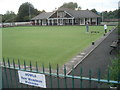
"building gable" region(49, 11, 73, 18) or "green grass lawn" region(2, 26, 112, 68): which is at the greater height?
"building gable" region(49, 11, 73, 18)

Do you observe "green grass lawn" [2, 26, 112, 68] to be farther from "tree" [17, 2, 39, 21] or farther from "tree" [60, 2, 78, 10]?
"tree" [60, 2, 78, 10]

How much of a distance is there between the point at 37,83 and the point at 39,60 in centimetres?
554

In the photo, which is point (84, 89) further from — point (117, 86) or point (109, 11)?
point (109, 11)

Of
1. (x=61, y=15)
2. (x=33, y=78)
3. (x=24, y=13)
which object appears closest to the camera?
(x=33, y=78)

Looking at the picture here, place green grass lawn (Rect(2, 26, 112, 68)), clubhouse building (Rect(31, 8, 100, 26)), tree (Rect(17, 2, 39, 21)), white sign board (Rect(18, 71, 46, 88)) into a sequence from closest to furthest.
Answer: white sign board (Rect(18, 71, 46, 88)) → green grass lawn (Rect(2, 26, 112, 68)) → clubhouse building (Rect(31, 8, 100, 26)) → tree (Rect(17, 2, 39, 21))

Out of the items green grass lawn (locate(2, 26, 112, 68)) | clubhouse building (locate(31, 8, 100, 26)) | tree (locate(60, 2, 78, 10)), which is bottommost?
green grass lawn (locate(2, 26, 112, 68))

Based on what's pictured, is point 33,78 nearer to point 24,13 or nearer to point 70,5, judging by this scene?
point 24,13

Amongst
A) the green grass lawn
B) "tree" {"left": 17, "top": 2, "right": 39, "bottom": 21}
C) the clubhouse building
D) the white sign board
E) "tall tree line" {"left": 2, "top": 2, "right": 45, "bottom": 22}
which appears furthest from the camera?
"tree" {"left": 17, "top": 2, "right": 39, "bottom": 21}

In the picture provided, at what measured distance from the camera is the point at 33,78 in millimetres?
3721

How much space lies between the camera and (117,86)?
396 centimetres

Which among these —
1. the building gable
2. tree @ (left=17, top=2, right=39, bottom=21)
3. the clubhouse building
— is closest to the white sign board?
the clubhouse building

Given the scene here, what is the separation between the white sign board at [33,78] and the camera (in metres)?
3.60

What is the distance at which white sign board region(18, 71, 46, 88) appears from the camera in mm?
3604

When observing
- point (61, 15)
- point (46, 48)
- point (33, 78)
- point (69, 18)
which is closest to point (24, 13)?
point (61, 15)
